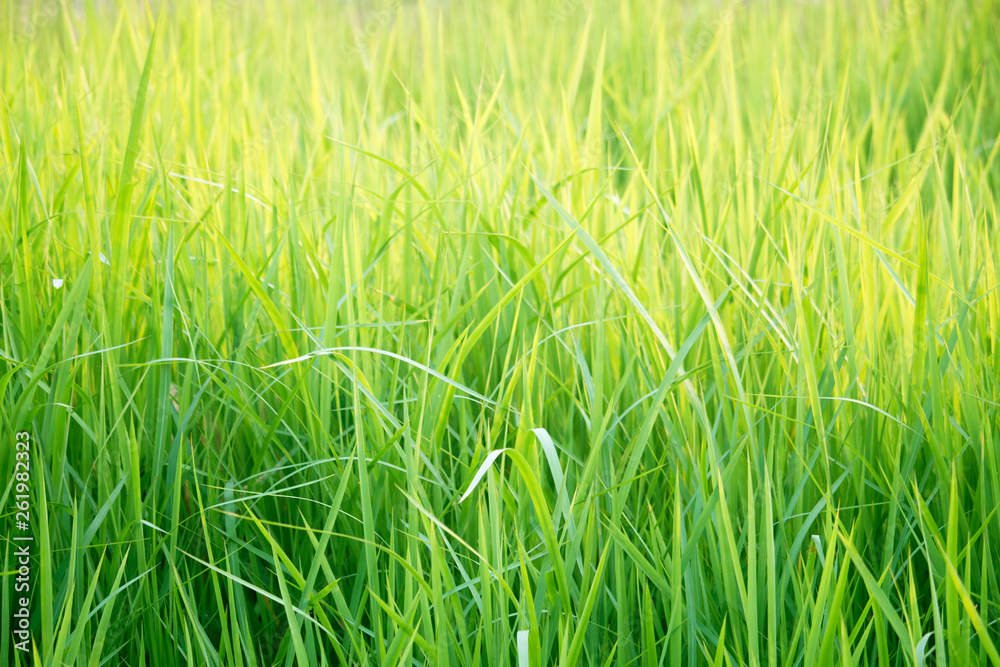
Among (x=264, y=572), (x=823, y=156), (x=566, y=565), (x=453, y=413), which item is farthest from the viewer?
(x=823, y=156)

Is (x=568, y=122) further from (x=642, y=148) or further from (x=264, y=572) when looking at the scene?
(x=264, y=572)

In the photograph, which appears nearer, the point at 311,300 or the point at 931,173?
the point at 311,300

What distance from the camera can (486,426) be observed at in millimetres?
790

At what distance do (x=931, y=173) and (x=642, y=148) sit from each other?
2.27 ft

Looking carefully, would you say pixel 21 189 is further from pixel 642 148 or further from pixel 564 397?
pixel 642 148

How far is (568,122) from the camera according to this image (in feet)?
4.19

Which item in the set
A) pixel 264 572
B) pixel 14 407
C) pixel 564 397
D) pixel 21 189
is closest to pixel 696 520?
pixel 564 397

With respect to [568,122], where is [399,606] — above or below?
below

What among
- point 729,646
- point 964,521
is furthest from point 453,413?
point 964,521

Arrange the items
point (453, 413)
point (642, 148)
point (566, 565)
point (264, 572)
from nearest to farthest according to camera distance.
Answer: point (566, 565) → point (264, 572) → point (453, 413) → point (642, 148)

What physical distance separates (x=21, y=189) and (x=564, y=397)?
32.1 inches

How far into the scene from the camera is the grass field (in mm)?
658

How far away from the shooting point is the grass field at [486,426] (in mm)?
658

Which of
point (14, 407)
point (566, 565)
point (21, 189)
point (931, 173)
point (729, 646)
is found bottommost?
point (729, 646)
